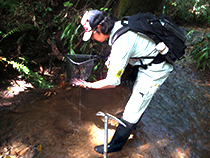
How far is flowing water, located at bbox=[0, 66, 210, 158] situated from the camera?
8.00 ft

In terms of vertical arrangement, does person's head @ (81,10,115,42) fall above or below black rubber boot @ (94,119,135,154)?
above

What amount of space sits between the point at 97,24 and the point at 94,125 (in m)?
1.96

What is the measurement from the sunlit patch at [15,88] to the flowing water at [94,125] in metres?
0.21

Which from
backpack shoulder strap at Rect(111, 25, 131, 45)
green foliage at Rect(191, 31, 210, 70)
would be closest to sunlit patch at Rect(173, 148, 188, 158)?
backpack shoulder strap at Rect(111, 25, 131, 45)

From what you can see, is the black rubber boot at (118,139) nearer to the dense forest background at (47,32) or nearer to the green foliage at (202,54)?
the dense forest background at (47,32)

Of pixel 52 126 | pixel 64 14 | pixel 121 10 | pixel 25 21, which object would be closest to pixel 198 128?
pixel 52 126

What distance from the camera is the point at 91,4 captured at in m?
4.07

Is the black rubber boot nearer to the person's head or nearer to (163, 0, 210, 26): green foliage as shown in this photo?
the person's head

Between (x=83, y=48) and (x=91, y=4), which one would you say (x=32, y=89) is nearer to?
(x=83, y=48)

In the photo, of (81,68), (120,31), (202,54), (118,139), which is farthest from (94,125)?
(202,54)

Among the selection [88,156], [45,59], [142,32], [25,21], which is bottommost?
[88,156]

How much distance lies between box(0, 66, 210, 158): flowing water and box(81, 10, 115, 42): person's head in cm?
182

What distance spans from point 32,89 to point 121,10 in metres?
2.82

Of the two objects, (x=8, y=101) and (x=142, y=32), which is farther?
(x=8, y=101)
